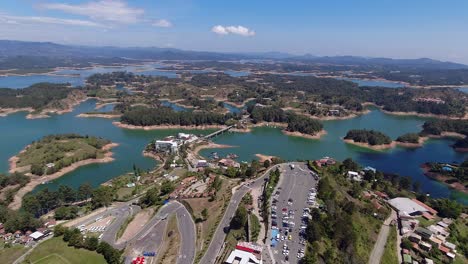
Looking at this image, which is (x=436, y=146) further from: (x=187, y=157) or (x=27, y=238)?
(x=27, y=238)

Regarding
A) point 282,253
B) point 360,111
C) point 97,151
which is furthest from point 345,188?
point 360,111

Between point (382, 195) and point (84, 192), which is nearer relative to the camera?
point (84, 192)

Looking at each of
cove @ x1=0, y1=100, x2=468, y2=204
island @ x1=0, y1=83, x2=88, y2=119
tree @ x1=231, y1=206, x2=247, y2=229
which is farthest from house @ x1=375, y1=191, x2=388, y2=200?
island @ x1=0, y1=83, x2=88, y2=119

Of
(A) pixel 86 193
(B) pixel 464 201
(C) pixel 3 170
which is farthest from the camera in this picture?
(C) pixel 3 170

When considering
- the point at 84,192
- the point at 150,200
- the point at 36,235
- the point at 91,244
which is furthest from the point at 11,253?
the point at 150,200

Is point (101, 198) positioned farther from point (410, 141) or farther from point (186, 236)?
point (410, 141)
